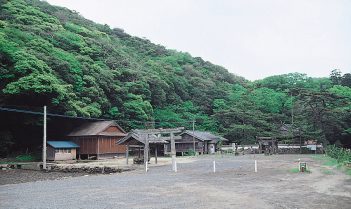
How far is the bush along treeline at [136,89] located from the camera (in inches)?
1571

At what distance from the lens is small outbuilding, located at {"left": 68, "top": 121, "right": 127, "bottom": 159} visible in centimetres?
4141

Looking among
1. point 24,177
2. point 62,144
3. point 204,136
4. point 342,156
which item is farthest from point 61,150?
point 342,156

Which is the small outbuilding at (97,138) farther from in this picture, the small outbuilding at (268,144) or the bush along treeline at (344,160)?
the bush along treeline at (344,160)

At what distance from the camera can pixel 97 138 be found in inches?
1630

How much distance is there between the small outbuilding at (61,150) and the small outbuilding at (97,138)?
3.60 ft

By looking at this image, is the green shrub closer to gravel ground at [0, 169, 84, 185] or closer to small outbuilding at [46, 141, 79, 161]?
small outbuilding at [46, 141, 79, 161]

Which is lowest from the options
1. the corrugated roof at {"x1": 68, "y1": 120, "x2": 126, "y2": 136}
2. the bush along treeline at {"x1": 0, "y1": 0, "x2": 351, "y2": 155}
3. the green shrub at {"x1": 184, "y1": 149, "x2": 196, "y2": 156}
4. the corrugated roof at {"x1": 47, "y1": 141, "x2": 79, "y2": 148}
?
the green shrub at {"x1": 184, "y1": 149, "x2": 196, "y2": 156}

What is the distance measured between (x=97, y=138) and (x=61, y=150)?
447 cm

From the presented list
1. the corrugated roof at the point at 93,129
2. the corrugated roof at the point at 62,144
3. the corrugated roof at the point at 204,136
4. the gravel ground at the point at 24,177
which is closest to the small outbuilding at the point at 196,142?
the corrugated roof at the point at 204,136

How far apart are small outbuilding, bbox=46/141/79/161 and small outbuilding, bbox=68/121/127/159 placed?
1.10m

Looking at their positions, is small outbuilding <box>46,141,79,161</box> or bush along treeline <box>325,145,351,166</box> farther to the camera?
small outbuilding <box>46,141,79,161</box>

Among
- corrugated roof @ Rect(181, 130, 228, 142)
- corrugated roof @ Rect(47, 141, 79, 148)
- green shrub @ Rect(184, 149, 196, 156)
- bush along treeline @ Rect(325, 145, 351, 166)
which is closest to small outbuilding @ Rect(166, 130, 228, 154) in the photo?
corrugated roof @ Rect(181, 130, 228, 142)

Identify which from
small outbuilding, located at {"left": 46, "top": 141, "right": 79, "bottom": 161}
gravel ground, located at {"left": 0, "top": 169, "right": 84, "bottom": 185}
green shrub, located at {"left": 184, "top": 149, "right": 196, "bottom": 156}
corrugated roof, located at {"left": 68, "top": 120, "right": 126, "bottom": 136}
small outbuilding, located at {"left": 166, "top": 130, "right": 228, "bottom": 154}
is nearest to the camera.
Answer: gravel ground, located at {"left": 0, "top": 169, "right": 84, "bottom": 185}

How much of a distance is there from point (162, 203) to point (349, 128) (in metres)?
45.6
